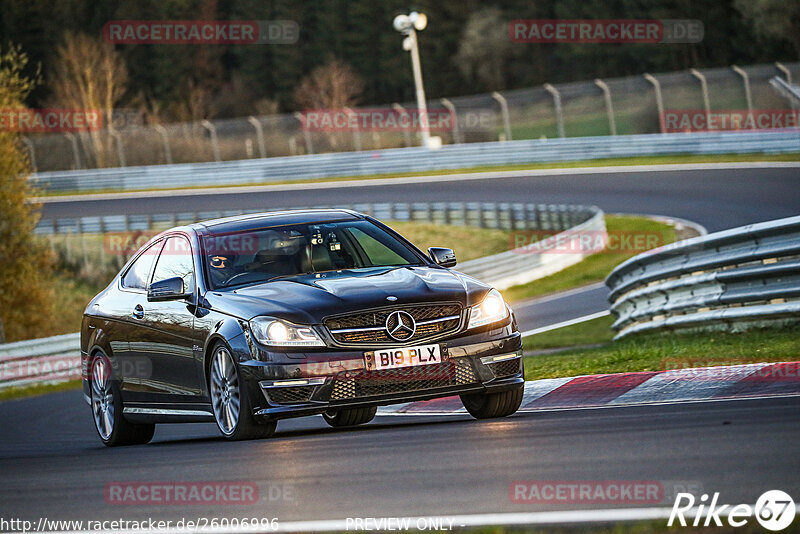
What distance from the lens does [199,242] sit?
31.5ft

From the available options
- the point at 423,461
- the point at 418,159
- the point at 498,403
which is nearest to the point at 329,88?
the point at 418,159

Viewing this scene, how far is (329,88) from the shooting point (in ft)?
311

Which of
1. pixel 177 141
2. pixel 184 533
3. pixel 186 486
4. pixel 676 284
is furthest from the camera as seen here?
pixel 177 141

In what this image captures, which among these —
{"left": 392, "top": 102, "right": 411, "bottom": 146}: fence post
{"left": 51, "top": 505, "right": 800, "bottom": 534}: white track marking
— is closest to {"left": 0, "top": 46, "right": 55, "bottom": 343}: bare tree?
{"left": 392, "top": 102, "right": 411, "bottom": 146}: fence post

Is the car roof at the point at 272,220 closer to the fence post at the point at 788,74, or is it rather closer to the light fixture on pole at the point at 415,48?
the fence post at the point at 788,74

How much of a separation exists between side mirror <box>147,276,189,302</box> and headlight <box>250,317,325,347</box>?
112cm

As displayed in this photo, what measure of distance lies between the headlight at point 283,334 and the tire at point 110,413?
245 cm

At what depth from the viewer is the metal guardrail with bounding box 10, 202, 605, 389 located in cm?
1984

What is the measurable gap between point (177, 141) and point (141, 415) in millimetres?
48134

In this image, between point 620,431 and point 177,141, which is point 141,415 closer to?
point 620,431

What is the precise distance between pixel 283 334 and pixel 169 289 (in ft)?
4.34

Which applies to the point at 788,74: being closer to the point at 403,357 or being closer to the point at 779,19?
the point at 403,357

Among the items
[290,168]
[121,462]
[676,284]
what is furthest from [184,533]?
[290,168]

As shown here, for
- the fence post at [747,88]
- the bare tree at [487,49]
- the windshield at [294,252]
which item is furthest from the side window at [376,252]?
the bare tree at [487,49]
